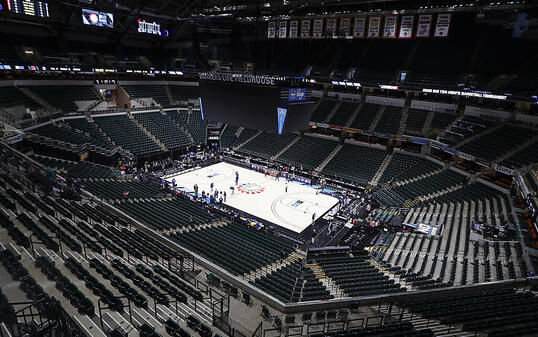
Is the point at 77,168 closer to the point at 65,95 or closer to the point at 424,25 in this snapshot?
the point at 65,95

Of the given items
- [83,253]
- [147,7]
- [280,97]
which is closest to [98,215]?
[83,253]

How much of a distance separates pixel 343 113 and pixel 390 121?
21.0ft

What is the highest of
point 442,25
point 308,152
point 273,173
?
point 442,25

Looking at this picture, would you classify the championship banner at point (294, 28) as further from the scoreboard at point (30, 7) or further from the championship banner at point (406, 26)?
the scoreboard at point (30, 7)

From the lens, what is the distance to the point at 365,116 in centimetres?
3838

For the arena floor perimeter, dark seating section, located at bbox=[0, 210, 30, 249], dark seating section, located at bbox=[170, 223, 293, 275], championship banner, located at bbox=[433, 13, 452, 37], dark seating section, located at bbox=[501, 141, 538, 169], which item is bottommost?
the arena floor perimeter

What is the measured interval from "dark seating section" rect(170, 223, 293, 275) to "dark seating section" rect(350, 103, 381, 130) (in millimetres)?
22987

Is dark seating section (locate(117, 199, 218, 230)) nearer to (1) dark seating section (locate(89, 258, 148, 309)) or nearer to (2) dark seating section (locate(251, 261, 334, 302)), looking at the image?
(1) dark seating section (locate(89, 258, 148, 309))

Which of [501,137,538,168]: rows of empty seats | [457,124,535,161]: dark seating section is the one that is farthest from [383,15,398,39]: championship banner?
[501,137,538,168]: rows of empty seats

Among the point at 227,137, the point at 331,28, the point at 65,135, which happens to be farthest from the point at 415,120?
the point at 65,135

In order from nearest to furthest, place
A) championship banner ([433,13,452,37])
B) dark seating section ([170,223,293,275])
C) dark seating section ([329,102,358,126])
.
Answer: dark seating section ([170,223,293,275]) < championship banner ([433,13,452,37]) < dark seating section ([329,102,358,126])

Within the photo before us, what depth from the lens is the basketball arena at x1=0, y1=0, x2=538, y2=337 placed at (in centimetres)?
1034

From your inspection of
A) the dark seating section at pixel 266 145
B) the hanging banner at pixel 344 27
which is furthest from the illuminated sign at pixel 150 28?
the hanging banner at pixel 344 27

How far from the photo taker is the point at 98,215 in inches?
651
